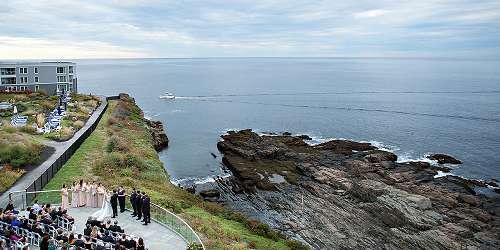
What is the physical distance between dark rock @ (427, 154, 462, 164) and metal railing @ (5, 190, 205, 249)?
4929 cm

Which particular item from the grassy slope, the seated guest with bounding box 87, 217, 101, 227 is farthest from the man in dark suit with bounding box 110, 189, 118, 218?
the grassy slope

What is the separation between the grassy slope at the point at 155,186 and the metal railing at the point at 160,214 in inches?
6.7

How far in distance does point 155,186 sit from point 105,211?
45.4ft

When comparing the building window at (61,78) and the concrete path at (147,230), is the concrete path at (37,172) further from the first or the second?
the building window at (61,78)

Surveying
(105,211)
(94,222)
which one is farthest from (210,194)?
(94,222)

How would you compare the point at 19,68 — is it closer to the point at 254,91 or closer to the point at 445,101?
the point at 254,91

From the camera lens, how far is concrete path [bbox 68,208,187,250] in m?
21.7

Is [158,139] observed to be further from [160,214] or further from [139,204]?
[160,214]

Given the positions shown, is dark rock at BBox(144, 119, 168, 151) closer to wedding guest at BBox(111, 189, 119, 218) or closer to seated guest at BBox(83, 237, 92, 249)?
wedding guest at BBox(111, 189, 119, 218)

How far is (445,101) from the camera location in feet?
458

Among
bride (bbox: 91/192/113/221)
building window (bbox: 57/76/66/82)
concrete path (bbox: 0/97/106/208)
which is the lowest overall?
concrete path (bbox: 0/97/106/208)

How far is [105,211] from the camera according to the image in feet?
78.5

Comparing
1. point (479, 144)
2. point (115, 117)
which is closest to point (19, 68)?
point (115, 117)

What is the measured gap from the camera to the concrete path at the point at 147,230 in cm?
2166
